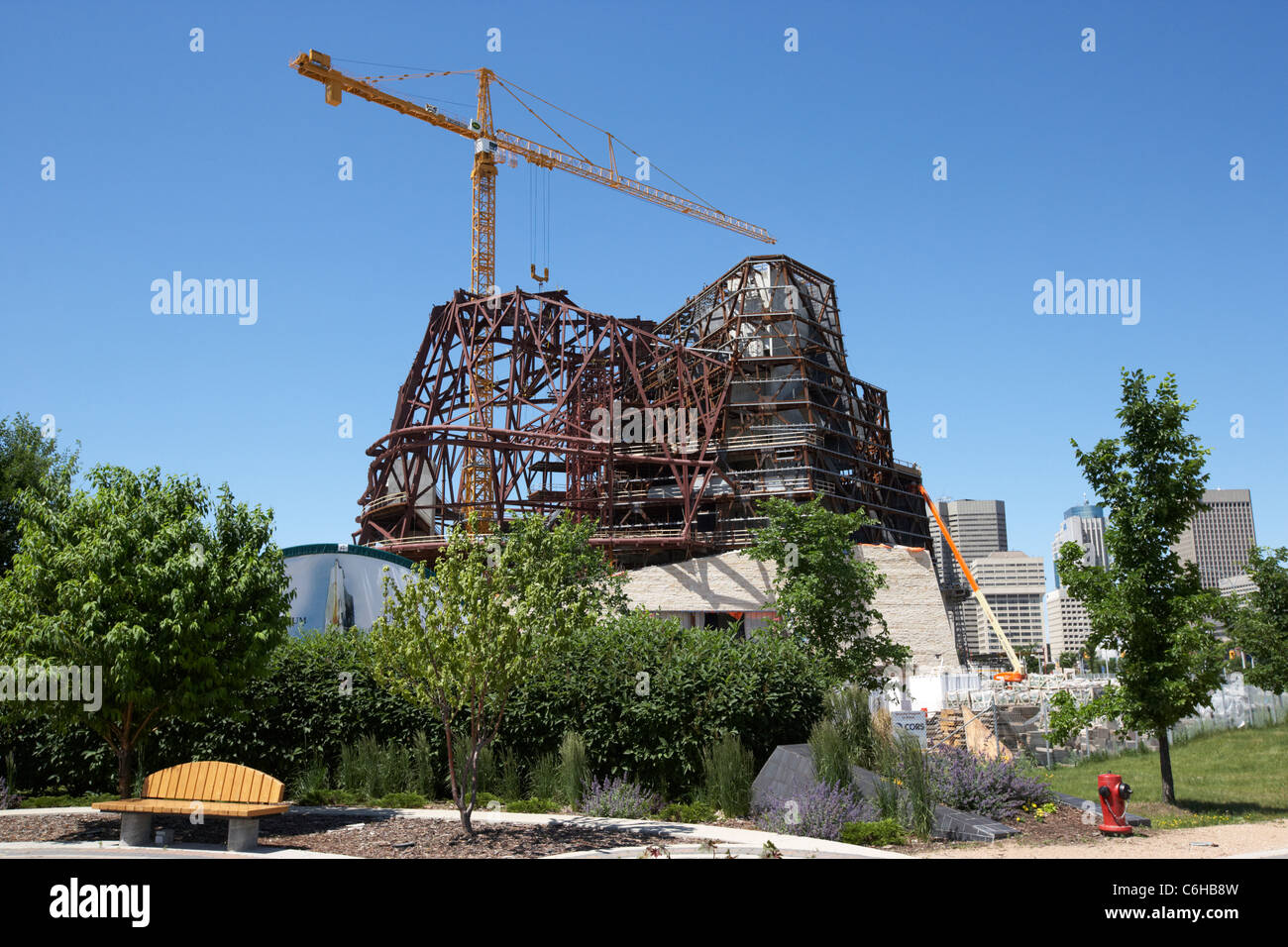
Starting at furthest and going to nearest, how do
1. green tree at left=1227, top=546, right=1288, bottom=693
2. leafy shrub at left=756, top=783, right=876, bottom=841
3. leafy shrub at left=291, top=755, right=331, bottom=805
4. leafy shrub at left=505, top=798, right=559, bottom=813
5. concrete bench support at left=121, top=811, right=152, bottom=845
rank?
green tree at left=1227, top=546, right=1288, bottom=693 → leafy shrub at left=291, top=755, right=331, bottom=805 → leafy shrub at left=505, top=798, right=559, bottom=813 → leafy shrub at left=756, top=783, right=876, bottom=841 → concrete bench support at left=121, top=811, right=152, bottom=845

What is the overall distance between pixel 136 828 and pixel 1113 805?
13545 mm

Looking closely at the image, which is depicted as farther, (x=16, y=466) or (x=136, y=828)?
(x=16, y=466)

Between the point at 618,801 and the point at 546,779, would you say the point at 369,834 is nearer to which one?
the point at 546,779

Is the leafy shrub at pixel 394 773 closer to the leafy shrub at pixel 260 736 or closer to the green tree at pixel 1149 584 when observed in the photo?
the leafy shrub at pixel 260 736

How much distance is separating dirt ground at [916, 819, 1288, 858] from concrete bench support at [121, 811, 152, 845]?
10254 millimetres

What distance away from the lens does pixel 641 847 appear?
11.5m

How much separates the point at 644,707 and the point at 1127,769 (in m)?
14.6

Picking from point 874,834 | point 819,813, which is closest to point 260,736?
point 819,813

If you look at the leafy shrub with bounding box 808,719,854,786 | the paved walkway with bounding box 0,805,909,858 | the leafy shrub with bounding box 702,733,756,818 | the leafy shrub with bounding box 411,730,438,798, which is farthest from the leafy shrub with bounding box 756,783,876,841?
the leafy shrub with bounding box 411,730,438,798

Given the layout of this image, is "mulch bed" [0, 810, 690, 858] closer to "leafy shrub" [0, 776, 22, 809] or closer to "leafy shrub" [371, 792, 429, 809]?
"leafy shrub" [371, 792, 429, 809]

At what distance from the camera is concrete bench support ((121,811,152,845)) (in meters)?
12.4

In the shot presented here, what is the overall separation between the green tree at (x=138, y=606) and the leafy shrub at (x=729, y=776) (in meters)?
7.34
